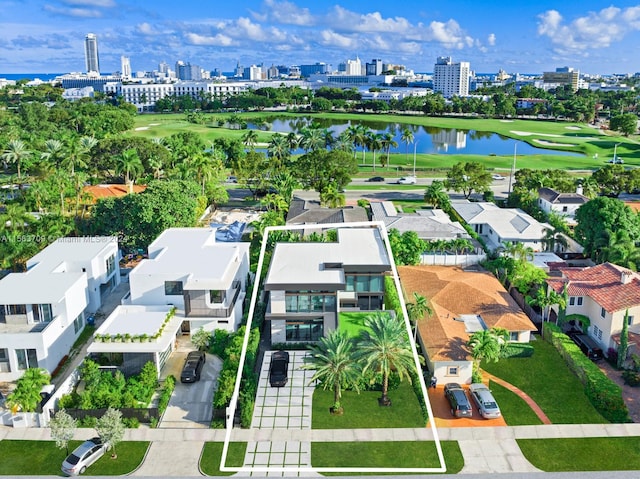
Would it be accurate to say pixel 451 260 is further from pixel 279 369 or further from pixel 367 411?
pixel 367 411

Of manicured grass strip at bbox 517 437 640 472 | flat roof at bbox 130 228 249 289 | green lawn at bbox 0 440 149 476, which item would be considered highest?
flat roof at bbox 130 228 249 289

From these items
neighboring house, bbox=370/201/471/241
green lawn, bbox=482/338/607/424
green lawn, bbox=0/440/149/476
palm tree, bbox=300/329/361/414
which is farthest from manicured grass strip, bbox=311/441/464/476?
neighboring house, bbox=370/201/471/241

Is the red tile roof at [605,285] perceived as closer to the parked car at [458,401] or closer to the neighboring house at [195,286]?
the parked car at [458,401]

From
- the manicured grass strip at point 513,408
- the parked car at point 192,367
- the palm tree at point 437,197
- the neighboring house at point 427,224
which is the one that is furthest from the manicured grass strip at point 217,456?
the palm tree at point 437,197

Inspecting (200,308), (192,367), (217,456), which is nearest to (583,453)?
(217,456)

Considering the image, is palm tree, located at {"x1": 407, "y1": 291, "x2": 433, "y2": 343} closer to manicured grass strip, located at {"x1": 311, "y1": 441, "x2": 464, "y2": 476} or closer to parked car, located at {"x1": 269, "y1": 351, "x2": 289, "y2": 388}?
parked car, located at {"x1": 269, "y1": 351, "x2": 289, "y2": 388}
